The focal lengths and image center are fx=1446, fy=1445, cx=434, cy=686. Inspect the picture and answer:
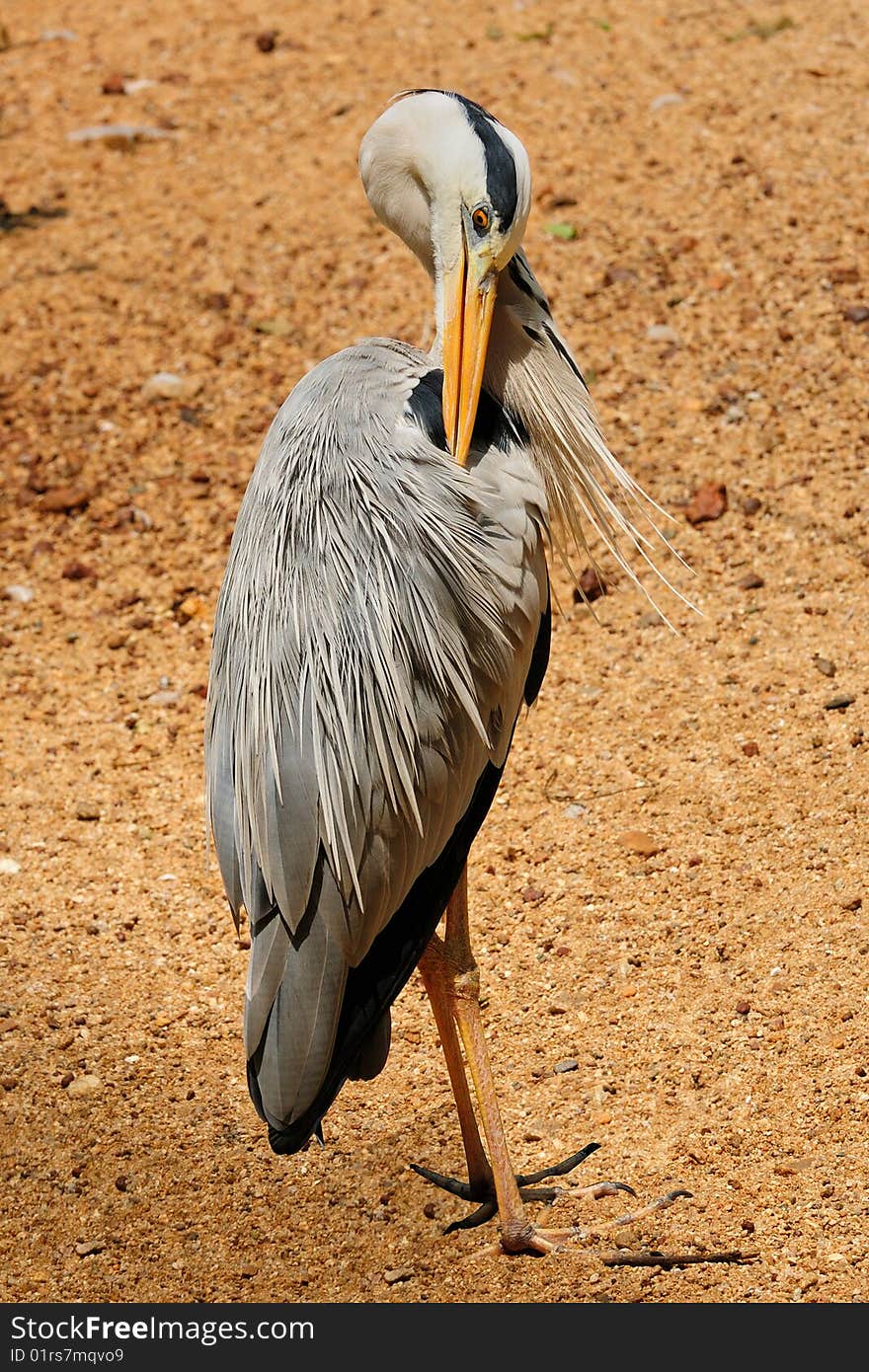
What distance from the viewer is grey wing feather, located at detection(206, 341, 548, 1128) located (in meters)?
2.96

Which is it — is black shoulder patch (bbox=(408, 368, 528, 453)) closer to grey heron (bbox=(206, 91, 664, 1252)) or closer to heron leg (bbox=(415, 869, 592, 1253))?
grey heron (bbox=(206, 91, 664, 1252))

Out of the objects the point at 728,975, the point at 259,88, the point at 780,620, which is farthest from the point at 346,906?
the point at 259,88

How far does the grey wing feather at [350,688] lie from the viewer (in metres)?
2.96

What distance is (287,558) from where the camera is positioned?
10.3ft

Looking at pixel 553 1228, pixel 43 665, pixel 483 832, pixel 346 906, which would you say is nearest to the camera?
pixel 346 906

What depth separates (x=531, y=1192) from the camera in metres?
3.47

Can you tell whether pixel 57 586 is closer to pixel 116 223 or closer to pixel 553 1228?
pixel 116 223

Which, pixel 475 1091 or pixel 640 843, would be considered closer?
Result: pixel 475 1091

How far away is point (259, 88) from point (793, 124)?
9.84ft

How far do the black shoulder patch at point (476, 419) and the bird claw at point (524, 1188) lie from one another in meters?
1.70

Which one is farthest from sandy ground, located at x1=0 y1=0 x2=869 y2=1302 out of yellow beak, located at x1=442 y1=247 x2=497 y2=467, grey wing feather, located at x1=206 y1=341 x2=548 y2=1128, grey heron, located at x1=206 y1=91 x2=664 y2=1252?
yellow beak, located at x1=442 y1=247 x2=497 y2=467

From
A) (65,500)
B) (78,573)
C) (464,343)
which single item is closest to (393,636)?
(464,343)

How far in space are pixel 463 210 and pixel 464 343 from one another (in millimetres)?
291

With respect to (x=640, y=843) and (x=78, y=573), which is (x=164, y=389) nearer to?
(x=78, y=573)
